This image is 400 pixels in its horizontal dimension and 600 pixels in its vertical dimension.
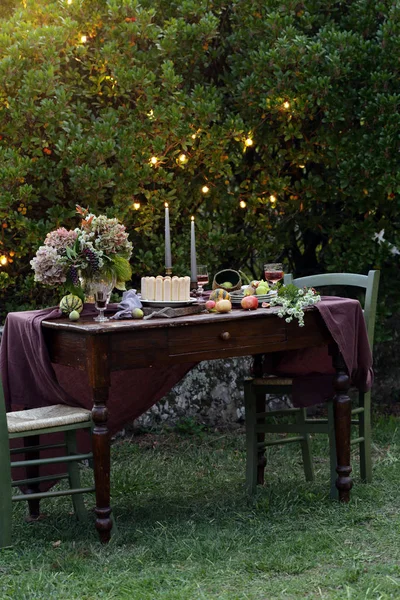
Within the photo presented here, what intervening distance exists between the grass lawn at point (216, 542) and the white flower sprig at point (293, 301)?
0.97 metres

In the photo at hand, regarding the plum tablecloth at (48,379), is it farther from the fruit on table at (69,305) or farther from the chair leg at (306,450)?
the chair leg at (306,450)

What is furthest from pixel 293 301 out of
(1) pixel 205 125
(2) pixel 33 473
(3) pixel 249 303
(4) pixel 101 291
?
(1) pixel 205 125

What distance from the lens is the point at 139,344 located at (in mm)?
4082

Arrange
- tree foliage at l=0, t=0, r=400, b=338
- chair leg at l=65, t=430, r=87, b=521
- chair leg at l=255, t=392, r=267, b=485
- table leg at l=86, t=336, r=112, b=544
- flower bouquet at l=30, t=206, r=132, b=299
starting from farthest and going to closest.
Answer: tree foliage at l=0, t=0, r=400, b=338
chair leg at l=255, t=392, r=267, b=485
chair leg at l=65, t=430, r=87, b=521
flower bouquet at l=30, t=206, r=132, b=299
table leg at l=86, t=336, r=112, b=544

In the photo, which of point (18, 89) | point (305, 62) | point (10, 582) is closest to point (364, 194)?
point (305, 62)

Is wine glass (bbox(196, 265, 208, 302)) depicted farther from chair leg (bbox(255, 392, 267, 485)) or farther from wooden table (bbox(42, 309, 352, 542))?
chair leg (bbox(255, 392, 267, 485))

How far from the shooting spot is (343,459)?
187 inches

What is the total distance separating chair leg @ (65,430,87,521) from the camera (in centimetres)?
454

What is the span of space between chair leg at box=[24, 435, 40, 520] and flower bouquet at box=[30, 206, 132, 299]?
84 cm

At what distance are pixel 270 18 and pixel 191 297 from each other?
2.45m

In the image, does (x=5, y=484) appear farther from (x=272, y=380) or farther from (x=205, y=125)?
(x=205, y=125)

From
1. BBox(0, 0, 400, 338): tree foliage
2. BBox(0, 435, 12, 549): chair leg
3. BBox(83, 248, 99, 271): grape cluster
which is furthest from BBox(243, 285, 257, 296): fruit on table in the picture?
BBox(0, 0, 400, 338): tree foliage

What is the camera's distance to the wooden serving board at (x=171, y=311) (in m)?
4.21

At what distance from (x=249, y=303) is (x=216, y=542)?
1.11 metres
